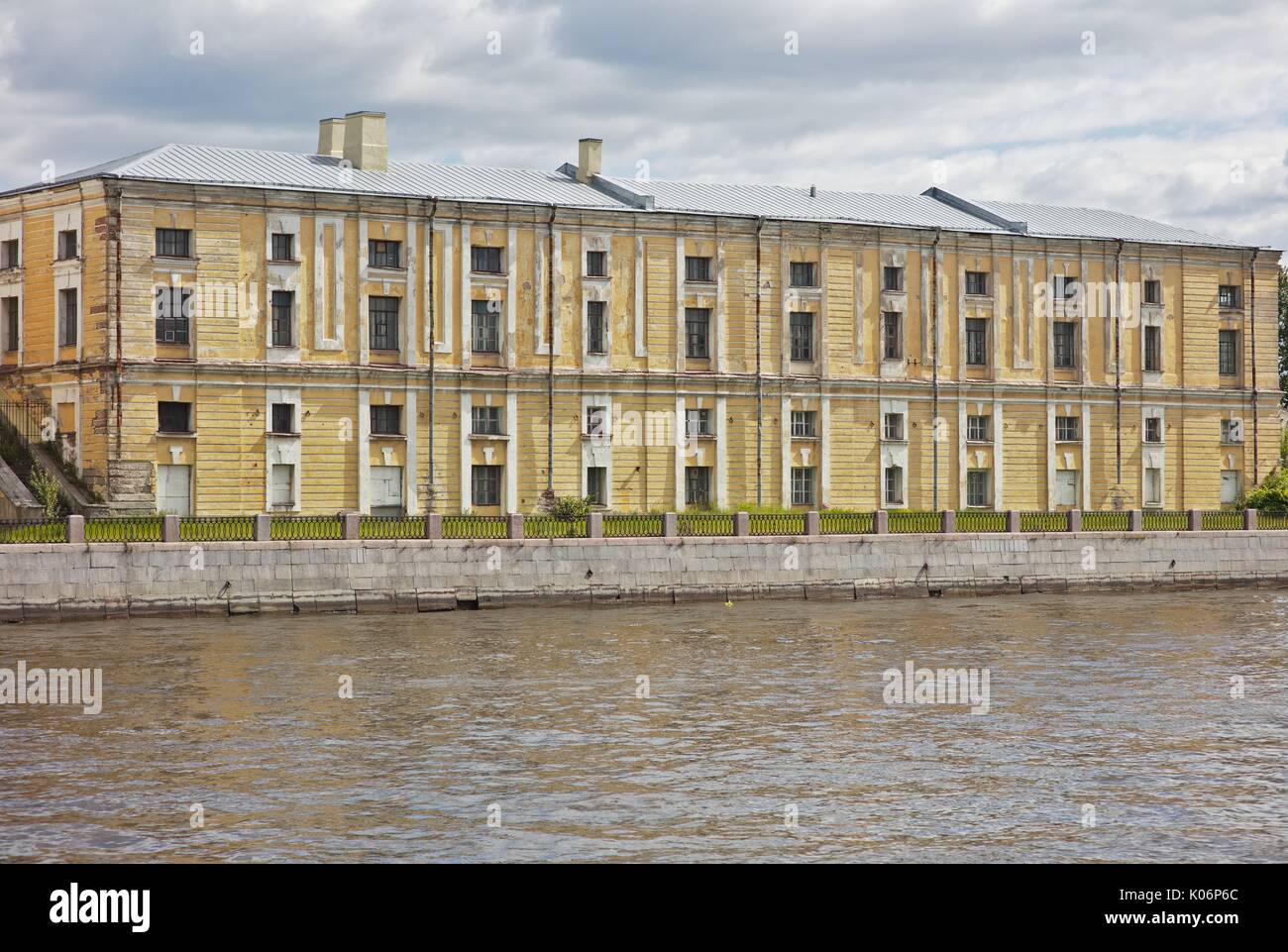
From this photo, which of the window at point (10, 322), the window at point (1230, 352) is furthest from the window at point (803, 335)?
the window at point (10, 322)

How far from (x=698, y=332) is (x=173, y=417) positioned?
1611cm

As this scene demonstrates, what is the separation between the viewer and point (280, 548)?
37.0 metres

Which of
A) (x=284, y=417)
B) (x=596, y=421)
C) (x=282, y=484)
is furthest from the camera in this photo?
(x=596, y=421)

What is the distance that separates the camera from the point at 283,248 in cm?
5066

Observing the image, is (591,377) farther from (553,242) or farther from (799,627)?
(799,627)

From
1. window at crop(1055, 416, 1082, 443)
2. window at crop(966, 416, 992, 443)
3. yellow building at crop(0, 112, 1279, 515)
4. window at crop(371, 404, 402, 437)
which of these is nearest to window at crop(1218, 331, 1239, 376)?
yellow building at crop(0, 112, 1279, 515)

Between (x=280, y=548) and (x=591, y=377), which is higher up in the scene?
(x=591, y=377)

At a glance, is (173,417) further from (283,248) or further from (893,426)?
(893,426)

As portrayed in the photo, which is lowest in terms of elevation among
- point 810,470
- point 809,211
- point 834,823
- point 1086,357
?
point 834,823

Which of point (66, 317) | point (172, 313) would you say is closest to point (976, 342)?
point (172, 313)

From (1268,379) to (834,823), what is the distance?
52.2 m

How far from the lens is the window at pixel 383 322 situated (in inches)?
2055

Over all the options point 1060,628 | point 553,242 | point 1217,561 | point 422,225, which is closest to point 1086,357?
point 1217,561
